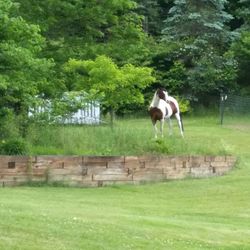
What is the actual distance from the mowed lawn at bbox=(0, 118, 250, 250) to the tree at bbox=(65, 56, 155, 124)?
211cm

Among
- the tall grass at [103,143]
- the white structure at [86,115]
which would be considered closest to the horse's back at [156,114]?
the white structure at [86,115]

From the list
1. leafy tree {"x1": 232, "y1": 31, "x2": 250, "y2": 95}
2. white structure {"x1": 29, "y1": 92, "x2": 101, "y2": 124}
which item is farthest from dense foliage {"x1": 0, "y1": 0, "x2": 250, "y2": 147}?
white structure {"x1": 29, "y1": 92, "x2": 101, "y2": 124}

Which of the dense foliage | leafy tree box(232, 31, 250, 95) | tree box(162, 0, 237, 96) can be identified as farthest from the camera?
tree box(162, 0, 237, 96)

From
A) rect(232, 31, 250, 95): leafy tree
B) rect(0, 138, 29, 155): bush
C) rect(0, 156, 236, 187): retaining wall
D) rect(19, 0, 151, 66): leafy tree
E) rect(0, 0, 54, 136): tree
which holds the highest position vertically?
rect(232, 31, 250, 95): leafy tree

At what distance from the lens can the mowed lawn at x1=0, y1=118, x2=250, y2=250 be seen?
9469 mm

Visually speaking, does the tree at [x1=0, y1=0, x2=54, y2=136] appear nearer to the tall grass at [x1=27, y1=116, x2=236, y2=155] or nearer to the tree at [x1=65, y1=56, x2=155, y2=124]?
the tall grass at [x1=27, y1=116, x2=236, y2=155]

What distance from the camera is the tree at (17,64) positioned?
686 inches

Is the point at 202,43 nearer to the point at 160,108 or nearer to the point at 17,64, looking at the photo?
the point at 160,108

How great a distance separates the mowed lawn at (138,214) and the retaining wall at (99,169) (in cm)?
34

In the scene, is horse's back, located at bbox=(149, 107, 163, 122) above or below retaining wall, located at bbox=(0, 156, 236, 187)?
above

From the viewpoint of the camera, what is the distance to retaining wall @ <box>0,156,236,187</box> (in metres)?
16.6

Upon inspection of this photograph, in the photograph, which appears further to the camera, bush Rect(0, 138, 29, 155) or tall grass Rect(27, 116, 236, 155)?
tall grass Rect(27, 116, 236, 155)

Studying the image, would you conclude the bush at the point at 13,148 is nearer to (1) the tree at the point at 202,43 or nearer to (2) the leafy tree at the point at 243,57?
(1) the tree at the point at 202,43

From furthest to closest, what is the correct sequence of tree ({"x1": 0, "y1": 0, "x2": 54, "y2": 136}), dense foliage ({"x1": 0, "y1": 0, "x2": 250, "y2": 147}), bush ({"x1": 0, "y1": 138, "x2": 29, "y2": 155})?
1. dense foliage ({"x1": 0, "y1": 0, "x2": 250, "y2": 147})
2. tree ({"x1": 0, "y1": 0, "x2": 54, "y2": 136})
3. bush ({"x1": 0, "y1": 138, "x2": 29, "y2": 155})
